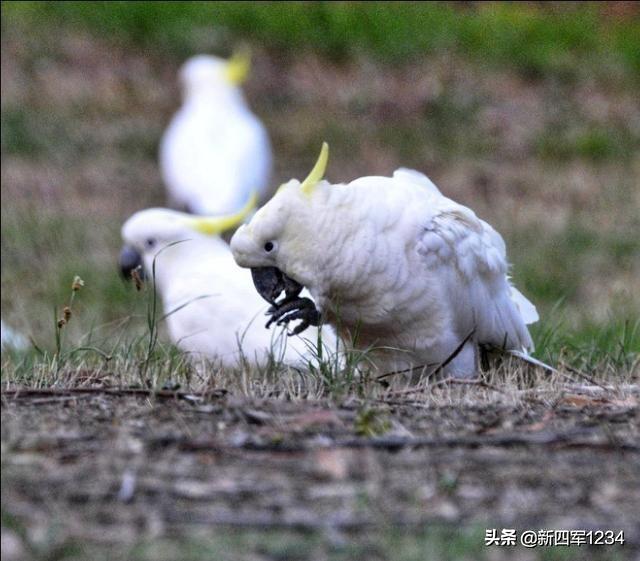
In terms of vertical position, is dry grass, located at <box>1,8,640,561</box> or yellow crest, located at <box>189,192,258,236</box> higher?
yellow crest, located at <box>189,192,258,236</box>

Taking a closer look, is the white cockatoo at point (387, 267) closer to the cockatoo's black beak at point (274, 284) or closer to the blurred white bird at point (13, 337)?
the cockatoo's black beak at point (274, 284)

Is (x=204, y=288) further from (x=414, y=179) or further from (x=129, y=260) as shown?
(x=414, y=179)

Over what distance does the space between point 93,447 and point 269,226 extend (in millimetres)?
1063

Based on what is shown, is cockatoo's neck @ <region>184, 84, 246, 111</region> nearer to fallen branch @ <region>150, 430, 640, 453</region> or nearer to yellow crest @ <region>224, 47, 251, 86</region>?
yellow crest @ <region>224, 47, 251, 86</region>

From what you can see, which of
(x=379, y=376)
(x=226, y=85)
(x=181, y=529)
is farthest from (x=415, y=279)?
(x=226, y=85)

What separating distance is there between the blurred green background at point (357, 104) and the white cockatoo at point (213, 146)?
0.50m

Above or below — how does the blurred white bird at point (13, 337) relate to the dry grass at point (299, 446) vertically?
above

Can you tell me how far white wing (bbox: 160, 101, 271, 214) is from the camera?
740 cm

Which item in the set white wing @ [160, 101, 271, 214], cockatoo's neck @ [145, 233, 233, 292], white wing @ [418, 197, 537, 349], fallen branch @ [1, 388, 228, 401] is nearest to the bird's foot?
white wing @ [418, 197, 537, 349]

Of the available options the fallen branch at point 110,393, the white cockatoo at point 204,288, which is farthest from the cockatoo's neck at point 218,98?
the fallen branch at point 110,393

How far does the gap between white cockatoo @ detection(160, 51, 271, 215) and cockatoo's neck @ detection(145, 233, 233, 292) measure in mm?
2190

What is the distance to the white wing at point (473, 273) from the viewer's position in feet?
10.6

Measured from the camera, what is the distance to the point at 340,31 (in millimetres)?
9734

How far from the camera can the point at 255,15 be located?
984cm
